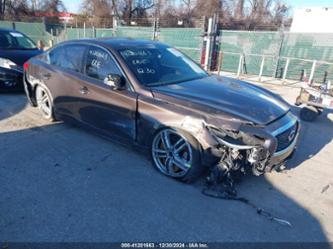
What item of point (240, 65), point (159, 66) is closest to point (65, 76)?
point (159, 66)

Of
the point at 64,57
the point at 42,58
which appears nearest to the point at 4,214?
the point at 64,57

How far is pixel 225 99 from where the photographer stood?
323cm

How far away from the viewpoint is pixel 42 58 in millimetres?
5016

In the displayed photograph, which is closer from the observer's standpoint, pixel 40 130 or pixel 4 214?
pixel 4 214

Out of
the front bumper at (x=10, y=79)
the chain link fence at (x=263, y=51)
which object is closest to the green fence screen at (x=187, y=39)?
the chain link fence at (x=263, y=51)

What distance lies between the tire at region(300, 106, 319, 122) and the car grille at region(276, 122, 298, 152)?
2894 millimetres

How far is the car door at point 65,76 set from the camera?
165 inches

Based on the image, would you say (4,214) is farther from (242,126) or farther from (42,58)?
(42,58)

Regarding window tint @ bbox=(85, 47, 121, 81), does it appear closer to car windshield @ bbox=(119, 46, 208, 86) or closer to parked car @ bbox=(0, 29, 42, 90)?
car windshield @ bbox=(119, 46, 208, 86)

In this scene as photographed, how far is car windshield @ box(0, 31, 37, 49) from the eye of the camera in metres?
7.08

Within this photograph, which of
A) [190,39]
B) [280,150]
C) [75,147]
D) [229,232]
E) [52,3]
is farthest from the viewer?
[52,3]

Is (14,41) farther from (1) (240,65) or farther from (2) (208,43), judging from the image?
(1) (240,65)

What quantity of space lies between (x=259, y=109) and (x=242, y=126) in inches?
18.7

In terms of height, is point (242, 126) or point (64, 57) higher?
point (64, 57)
